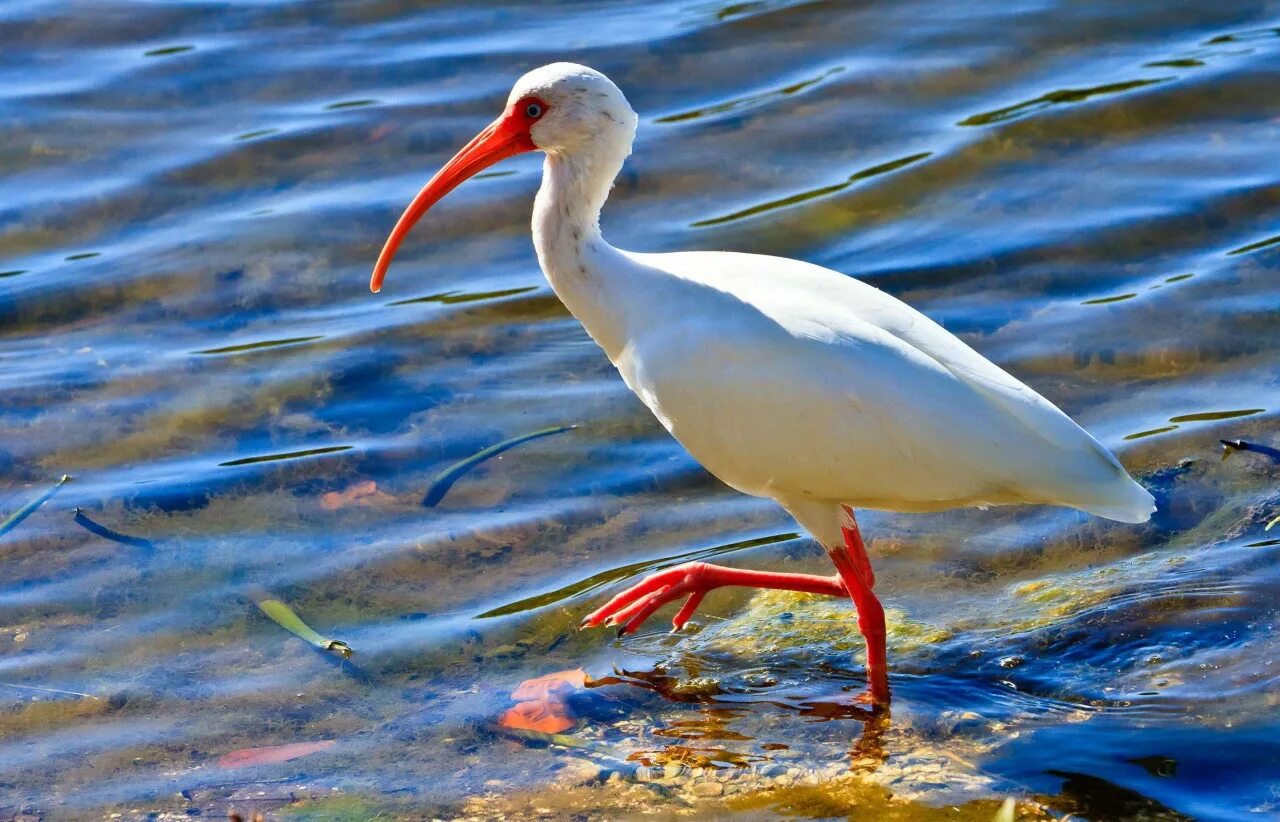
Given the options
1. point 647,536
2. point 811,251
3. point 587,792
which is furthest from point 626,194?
point 587,792

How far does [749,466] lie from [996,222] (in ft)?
12.5

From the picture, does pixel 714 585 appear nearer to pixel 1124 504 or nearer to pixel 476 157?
pixel 1124 504

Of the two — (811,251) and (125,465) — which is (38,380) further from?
(811,251)

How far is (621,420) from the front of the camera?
734 cm

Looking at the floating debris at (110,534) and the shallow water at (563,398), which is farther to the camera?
the floating debris at (110,534)

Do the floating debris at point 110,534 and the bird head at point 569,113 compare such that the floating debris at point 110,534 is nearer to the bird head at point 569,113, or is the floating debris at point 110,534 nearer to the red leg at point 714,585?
the red leg at point 714,585

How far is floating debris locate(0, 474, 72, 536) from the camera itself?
659cm

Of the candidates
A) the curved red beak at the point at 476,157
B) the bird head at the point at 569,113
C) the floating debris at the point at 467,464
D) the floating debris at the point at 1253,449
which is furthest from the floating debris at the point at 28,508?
the floating debris at the point at 1253,449

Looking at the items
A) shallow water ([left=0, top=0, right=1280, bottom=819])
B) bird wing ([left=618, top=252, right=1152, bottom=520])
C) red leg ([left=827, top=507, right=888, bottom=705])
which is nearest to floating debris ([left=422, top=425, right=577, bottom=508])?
shallow water ([left=0, top=0, right=1280, bottom=819])

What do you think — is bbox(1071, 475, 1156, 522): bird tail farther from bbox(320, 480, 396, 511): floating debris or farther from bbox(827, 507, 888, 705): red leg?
bbox(320, 480, 396, 511): floating debris

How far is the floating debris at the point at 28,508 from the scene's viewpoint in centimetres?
659

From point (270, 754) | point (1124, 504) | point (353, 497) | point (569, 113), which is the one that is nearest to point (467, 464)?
point (353, 497)

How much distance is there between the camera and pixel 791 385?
534cm

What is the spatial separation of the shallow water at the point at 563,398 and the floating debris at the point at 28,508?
5 cm
